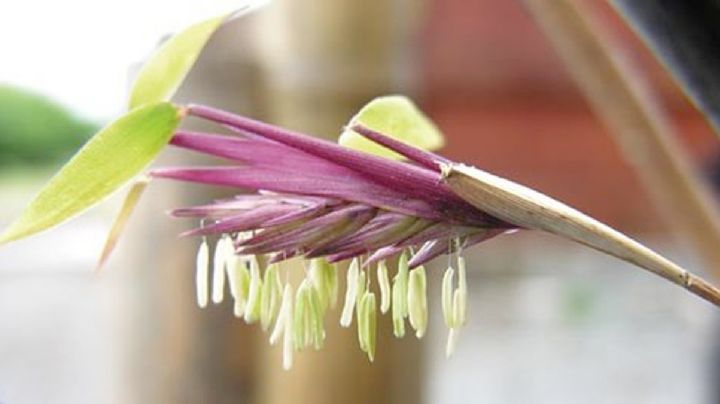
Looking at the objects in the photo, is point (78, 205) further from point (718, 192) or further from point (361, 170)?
point (718, 192)

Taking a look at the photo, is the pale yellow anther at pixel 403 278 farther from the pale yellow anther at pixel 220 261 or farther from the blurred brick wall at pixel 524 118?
the blurred brick wall at pixel 524 118

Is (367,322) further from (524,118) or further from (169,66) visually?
(524,118)

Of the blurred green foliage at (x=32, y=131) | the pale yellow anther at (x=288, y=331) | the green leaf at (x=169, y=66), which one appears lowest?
the pale yellow anther at (x=288, y=331)

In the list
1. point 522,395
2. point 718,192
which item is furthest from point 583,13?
point 522,395

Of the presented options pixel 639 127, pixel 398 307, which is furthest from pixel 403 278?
pixel 639 127

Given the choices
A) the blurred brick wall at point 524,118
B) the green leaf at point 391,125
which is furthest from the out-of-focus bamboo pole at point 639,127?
the blurred brick wall at point 524,118
